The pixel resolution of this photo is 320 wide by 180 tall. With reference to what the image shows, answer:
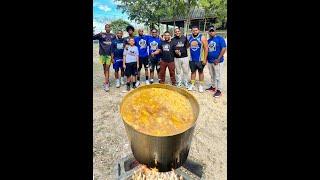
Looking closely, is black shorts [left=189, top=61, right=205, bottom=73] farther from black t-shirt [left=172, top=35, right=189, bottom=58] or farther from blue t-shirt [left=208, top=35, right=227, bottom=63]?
black t-shirt [left=172, top=35, right=189, bottom=58]

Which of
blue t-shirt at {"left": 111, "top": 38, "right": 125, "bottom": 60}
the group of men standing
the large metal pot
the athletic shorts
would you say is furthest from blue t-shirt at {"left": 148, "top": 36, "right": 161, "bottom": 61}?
the large metal pot

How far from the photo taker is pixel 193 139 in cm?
515

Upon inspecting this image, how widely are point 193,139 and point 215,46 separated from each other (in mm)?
3507

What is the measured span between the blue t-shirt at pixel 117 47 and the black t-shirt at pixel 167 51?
1218 millimetres

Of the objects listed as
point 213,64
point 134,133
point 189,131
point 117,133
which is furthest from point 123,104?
point 213,64

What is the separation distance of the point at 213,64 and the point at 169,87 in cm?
459

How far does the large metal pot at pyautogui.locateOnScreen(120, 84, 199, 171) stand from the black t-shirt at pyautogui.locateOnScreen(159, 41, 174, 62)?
472 centimetres

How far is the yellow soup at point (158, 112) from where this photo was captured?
3.04 m

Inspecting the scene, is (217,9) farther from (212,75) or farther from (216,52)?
(216,52)

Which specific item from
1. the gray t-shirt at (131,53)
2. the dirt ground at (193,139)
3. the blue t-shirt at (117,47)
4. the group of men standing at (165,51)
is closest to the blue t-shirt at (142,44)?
the group of men standing at (165,51)

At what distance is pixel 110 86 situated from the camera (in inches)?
341

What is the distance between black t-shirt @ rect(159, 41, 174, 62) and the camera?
7.85 metres

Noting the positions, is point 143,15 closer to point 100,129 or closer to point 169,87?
point 100,129

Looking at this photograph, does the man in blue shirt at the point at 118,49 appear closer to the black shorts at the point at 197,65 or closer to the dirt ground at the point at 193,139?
the dirt ground at the point at 193,139
